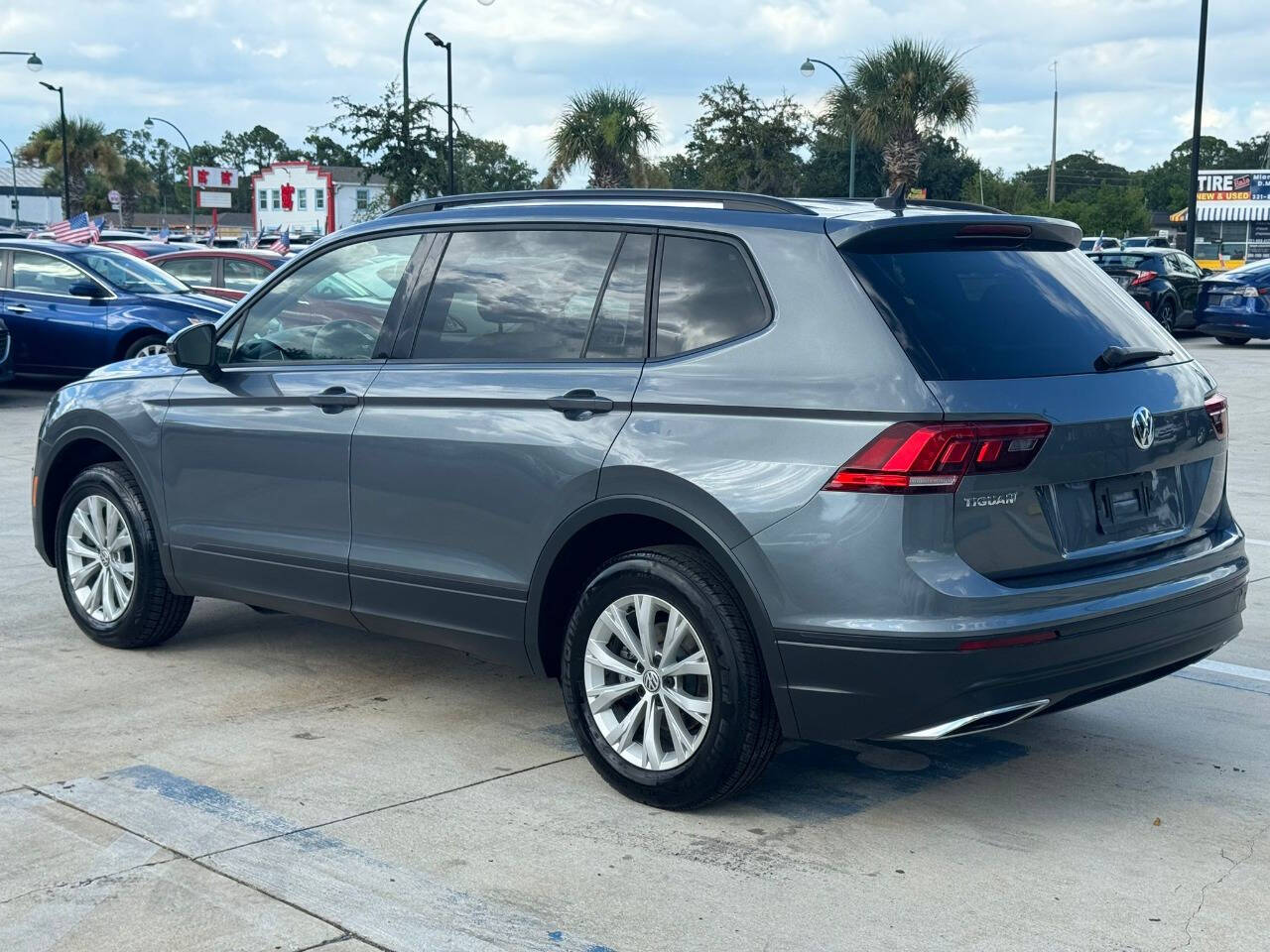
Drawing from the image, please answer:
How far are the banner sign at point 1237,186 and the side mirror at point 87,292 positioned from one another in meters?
64.7

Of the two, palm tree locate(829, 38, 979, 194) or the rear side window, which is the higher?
palm tree locate(829, 38, 979, 194)

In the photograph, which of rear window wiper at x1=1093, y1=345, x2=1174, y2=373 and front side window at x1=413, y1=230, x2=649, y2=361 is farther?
front side window at x1=413, y1=230, x2=649, y2=361

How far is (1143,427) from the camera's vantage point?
4.46m

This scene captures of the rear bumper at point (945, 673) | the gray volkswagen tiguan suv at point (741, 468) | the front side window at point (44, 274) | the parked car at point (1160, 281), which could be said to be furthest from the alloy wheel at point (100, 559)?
the parked car at point (1160, 281)

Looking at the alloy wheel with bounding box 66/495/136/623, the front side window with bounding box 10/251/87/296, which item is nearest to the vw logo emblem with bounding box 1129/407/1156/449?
the alloy wheel with bounding box 66/495/136/623

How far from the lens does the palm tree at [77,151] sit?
73.8m

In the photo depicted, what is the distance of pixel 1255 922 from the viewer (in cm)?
384

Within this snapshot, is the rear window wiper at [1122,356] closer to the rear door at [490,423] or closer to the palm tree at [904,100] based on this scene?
the rear door at [490,423]

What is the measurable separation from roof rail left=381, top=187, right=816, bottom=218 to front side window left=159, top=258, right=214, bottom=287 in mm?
15591

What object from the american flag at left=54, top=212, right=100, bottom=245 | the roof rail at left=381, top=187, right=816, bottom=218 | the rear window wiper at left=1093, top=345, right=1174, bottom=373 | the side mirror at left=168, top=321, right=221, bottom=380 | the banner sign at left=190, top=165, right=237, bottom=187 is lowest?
the side mirror at left=168, top=321, right=221, bottom=380

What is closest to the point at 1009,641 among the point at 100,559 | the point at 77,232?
the point at 100,559

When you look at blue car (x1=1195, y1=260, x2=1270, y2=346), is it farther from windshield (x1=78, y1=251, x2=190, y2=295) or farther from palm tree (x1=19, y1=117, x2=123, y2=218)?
palm tree (x1=19, y1=117, x2=123, y2=218)

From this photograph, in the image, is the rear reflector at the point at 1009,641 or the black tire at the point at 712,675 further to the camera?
the black tire at the point at 712,675

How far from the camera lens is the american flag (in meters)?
24.6
